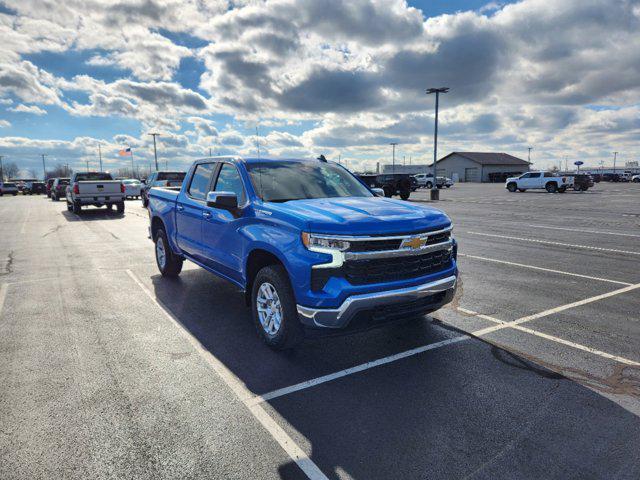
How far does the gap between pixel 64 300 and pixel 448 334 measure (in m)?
5.23

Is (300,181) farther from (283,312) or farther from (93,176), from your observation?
(93,176)

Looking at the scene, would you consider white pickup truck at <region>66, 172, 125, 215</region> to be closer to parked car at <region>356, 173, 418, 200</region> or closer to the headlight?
parked car at <region>356, 173, 418, 200</region>

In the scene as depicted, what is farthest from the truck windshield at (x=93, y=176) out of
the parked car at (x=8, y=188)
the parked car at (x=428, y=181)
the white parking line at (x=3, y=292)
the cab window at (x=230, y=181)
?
the parked car at (x=428, y=181)

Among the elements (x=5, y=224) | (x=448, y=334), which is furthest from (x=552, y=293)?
(x=5, y=224)

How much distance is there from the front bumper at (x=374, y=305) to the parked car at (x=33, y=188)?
193ft

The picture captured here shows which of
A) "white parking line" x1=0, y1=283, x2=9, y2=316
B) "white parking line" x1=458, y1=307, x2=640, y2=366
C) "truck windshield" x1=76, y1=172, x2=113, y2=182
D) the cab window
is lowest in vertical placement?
"white parking line" x1=0, y1=283, x2=9, y2=316

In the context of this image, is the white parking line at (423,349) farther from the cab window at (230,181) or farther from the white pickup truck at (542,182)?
the white pickup truck at (542,182)

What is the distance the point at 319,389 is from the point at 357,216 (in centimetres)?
151

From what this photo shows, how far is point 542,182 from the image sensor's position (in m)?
38.2

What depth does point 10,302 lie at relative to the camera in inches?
237

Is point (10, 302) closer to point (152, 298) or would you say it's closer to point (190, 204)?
point (152, 298)

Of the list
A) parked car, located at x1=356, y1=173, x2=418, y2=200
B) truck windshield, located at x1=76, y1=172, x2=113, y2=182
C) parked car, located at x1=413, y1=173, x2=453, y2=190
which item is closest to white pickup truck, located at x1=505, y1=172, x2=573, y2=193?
parked car, located at x1=413, y1=173, x2=453, y2=190

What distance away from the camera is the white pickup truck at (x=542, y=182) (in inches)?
1446

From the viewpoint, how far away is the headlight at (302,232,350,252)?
3.59m
